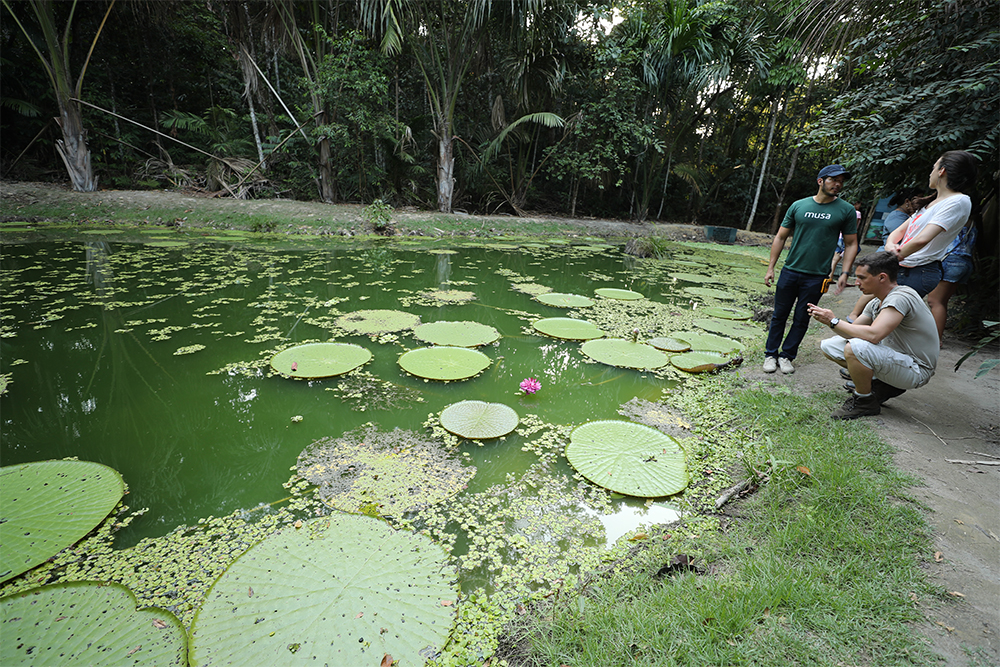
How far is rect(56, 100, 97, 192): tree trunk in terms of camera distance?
7117 mm

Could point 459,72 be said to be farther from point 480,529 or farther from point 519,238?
A: point 480,529

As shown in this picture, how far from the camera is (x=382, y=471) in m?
1.73

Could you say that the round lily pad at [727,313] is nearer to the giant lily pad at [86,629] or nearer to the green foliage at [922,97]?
the green foliage at [922,97]

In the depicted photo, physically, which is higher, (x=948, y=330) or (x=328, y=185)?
(x=328, y=185)

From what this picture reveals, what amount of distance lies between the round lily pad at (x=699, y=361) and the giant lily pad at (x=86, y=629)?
283 centimetres

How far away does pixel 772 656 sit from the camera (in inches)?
38.9

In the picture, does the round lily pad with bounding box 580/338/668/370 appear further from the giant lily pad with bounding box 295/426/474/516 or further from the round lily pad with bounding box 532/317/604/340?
the giant lily pad with bounding box 295/426/474/516

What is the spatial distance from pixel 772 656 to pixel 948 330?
4.25 metres

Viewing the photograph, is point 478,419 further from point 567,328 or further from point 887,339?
point 887,339

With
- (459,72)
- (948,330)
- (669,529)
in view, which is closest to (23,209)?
(459,72)

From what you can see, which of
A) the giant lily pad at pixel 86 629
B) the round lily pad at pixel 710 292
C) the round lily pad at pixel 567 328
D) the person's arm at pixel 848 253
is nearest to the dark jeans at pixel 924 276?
the person's arm at pixel 848 253

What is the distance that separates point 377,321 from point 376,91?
22.0 ft

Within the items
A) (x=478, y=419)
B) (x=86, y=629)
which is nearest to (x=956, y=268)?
(x=478, y=419)

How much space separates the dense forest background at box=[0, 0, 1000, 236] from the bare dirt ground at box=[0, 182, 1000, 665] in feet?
17.1
